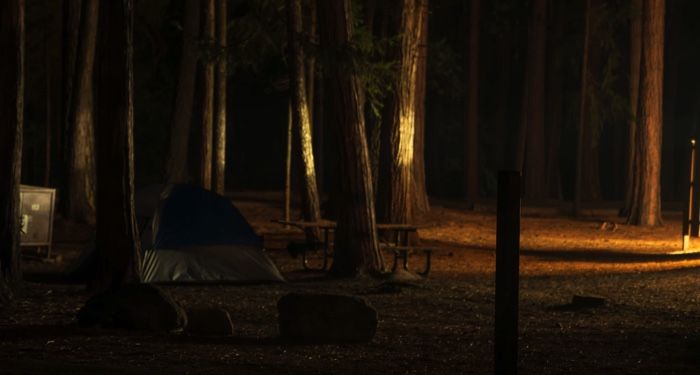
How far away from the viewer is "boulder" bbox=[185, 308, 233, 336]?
13328 millimetres

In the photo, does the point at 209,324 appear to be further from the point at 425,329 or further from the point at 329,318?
the point at 425,329

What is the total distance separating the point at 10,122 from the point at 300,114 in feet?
38.6

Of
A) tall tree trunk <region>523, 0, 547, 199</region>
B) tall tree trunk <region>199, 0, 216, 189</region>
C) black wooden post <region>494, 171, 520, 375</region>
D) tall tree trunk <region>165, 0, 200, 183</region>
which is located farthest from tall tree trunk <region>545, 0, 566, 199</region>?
black wooden post <region>494, 171, 520, 375</region>

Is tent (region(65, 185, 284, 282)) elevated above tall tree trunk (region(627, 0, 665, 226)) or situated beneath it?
situated beneath

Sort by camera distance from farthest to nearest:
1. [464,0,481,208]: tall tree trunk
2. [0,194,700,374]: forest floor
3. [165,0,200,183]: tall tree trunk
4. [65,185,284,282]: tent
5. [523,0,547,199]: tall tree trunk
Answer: [464,0,481,208]: tall tree trunk < [523,0,547,199]: tall tree trunk < [165,0,200,183]: tall tree trunk < [65,185,284,282]: tent < [0,194,700,374]: forest floor

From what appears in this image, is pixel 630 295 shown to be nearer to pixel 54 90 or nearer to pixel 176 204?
pixel 176 204

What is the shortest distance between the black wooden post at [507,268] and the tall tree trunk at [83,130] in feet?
76.1

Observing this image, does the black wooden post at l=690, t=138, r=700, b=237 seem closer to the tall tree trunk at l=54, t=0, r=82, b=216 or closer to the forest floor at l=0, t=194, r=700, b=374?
the forest floor at l=0, t=194, r=700, b=374

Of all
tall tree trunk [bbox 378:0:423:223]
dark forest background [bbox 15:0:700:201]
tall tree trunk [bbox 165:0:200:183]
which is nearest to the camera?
tall tree trunk [bbox 378:0:423:223]

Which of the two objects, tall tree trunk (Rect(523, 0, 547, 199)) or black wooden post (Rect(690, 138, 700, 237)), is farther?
tall tree trunk (Rect(523, 0, 547, 199))

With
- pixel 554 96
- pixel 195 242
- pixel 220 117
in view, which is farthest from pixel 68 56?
pixel 554 96

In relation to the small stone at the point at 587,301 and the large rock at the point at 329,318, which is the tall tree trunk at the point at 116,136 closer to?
the large rock at the point at 329,318

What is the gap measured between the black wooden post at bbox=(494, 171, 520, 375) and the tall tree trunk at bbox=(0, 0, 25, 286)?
8.67 metres

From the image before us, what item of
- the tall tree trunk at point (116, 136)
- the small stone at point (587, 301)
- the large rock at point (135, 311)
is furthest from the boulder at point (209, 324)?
the small stone at point (587, 301)
